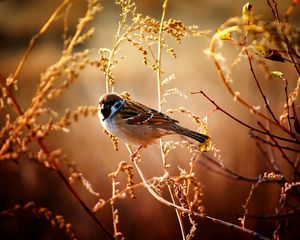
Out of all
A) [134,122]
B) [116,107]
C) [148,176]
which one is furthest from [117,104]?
[148,176]

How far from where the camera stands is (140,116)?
250cm

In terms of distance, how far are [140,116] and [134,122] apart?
0.06 metres

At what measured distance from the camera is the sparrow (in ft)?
7.52

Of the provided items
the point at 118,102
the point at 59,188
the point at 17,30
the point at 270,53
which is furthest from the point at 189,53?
the point at 270,53

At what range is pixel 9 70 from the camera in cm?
754

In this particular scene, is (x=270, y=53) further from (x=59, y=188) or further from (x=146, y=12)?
(x=146, y=12)

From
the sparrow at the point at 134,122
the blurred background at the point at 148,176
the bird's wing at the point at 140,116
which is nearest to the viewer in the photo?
the sparrow at the point at 134,122

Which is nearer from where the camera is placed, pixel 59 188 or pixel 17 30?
pixel 59 188

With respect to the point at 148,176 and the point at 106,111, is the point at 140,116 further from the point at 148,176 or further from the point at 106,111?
the point at 148,176

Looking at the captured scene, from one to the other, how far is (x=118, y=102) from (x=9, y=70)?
220 inches

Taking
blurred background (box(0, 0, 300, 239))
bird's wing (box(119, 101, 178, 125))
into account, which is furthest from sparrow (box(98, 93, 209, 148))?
blurred background (box(0, 0, 300, 239))

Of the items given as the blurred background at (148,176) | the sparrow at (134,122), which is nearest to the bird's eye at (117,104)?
the sparrow at (134,122)

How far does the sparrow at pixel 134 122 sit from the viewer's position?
7.52 ft

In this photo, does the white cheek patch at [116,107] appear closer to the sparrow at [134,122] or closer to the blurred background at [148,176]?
the sparrow at [134,122]
